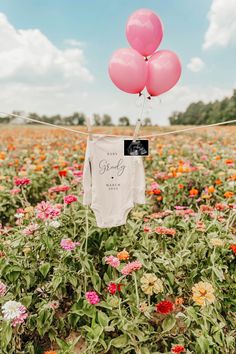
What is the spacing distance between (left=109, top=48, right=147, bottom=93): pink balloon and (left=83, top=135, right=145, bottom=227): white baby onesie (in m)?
0.31

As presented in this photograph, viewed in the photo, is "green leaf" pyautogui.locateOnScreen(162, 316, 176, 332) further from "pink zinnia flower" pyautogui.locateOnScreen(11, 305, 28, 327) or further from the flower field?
"pink zinnia flower" pyautogui.locateOnScreen(11, 305, 28, 327)

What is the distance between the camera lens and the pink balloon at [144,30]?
2162 mm

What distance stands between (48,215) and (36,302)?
0.47 meters

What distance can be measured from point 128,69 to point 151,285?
1105 millimetres

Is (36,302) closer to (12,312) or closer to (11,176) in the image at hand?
(12,312)

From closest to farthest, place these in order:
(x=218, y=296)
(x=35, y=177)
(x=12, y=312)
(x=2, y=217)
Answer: (x=12, y=312)
(x=218, y=296)
(x=2, y=217)
(x=35, y=177)

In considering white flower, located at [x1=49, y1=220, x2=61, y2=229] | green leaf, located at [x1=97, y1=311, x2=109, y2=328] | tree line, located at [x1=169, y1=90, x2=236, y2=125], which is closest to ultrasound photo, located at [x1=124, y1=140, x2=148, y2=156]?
white flower, located at [x1=49, y1=220, x2=61, y2=229]

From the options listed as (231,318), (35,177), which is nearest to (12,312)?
(231,318)

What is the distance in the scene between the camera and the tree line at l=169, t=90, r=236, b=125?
38688 millimetres

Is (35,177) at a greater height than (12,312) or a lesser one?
greater

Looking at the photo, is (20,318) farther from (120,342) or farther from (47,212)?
(47,212)

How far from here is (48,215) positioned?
2.25 metres

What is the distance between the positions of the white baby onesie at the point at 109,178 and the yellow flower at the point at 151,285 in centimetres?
42

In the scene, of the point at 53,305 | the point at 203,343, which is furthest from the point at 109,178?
the point at 203,343
